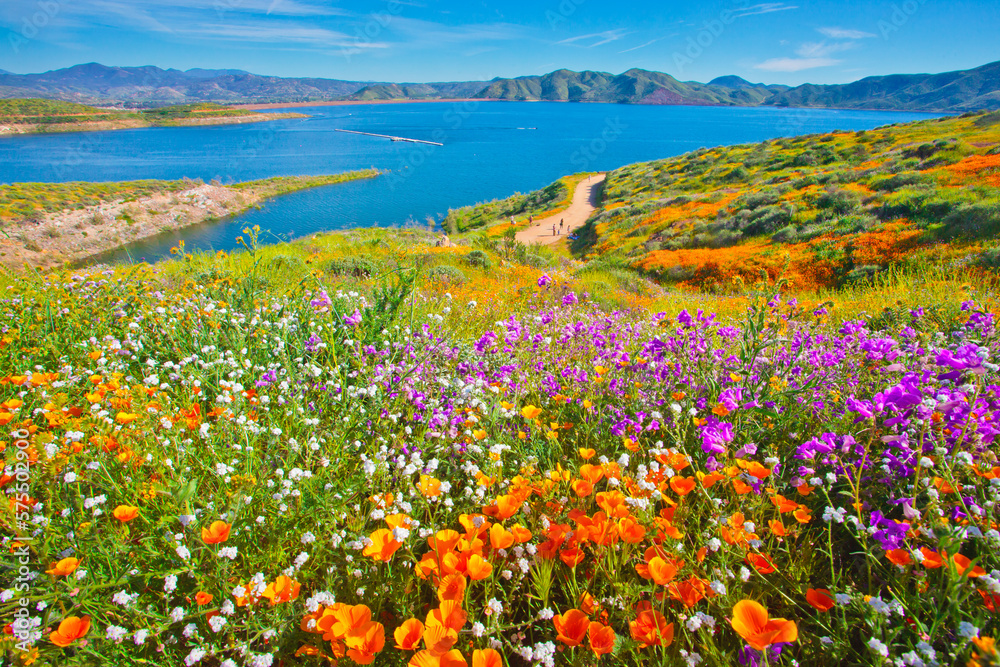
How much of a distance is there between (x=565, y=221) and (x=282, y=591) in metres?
42.2

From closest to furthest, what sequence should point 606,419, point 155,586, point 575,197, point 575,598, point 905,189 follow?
point 575,598, point 155,586, point 606,419, point 905,189, point 575,197

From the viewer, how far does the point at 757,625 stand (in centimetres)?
128

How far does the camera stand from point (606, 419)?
8.75 ft

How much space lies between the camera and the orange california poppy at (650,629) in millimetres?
1306

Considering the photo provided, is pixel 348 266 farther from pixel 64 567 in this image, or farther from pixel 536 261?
pixel 64 567

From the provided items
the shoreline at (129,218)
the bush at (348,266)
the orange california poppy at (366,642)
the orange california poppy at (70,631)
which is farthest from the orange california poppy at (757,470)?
the shoreline at (129,218)

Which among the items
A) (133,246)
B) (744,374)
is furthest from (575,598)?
(133,246)

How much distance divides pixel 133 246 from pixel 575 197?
4587cm

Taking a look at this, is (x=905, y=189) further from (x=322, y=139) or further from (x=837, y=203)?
(x=322, y=139)

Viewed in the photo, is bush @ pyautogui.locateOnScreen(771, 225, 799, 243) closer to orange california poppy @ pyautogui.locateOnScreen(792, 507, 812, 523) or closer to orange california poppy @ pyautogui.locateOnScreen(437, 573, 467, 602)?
orange california poppy @ pyautogui.locateOnScreen(792, 507, 812, 523)

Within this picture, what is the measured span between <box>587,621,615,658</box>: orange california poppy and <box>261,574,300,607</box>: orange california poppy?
3.19 feet

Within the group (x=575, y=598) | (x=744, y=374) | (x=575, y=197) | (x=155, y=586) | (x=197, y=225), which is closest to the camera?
(x=575, y=598)

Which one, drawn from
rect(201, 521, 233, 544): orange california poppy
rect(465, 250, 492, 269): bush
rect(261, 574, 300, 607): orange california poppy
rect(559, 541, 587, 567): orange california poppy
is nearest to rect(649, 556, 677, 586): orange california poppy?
rect(559, 541, 587, 567): orange california poppy

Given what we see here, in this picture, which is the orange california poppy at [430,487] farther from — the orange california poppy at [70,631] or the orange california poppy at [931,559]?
the orange california poppy at [931,559]
